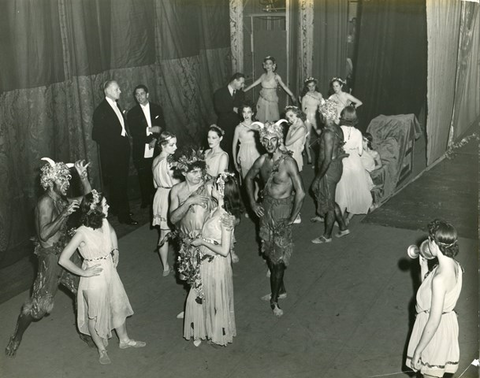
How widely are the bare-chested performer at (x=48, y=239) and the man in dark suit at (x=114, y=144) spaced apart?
10.1 ft

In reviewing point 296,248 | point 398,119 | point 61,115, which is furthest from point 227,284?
point 398,119

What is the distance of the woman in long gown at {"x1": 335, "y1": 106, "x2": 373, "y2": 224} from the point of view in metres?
8.41

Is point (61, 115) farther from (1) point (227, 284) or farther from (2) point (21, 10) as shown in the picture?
(1) point (227, 284)

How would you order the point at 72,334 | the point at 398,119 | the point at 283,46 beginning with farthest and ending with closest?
the point at 283,46
the point at 398,119
the point at 72,334

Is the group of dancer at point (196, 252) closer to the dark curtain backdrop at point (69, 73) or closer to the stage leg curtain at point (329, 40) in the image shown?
the dark curtain backdrop at point (69, 73)

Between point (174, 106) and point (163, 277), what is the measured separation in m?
5.16

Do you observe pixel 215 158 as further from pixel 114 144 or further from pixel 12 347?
pixel 12 347

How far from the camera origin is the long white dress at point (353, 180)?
842cm

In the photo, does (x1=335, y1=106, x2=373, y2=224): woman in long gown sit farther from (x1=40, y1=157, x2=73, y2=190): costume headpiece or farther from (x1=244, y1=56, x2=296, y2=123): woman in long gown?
(x1=40, y1=157, x2=73, y2=190): costume headpiece

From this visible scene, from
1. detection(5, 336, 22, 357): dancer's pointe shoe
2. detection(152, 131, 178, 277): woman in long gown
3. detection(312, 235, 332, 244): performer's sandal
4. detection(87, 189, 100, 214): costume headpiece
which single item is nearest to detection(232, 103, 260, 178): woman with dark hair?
detection(312, 235, 332, 244): performer's sandal

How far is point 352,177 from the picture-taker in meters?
8.59

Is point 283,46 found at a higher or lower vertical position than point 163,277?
higher

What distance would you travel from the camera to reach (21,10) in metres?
7.93

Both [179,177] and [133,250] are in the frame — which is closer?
[179,177]
